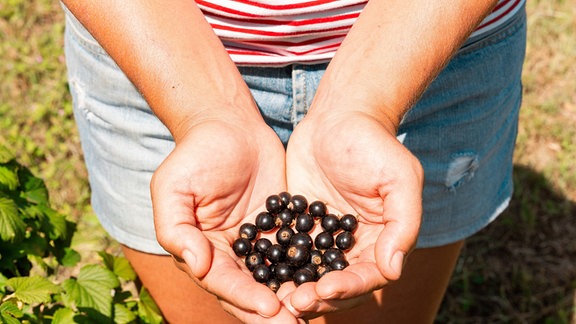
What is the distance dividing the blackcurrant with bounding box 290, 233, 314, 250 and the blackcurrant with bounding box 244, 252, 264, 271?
0.48ft

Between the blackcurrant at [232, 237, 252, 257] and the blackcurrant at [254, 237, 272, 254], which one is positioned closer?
the blackcurrant at [232, 237, 252, 257]

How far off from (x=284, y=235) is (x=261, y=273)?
22 centimetres

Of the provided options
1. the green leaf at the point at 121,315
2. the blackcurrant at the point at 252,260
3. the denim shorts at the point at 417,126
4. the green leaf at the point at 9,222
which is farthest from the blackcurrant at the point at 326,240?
the green leaf at the point at 9,222

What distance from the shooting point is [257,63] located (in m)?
2.32

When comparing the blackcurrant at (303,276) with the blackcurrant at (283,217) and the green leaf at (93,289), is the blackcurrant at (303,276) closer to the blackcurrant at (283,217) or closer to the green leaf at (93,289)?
the blackcurrant at (283,217)

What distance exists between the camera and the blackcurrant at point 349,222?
2.17 m

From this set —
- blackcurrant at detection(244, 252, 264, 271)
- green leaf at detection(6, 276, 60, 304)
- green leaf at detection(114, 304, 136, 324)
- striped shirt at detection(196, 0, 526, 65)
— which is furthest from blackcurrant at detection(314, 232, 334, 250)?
green leaf at detection(6, 276, 60, 304)

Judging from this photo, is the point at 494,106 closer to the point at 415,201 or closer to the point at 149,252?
the point at 415,201

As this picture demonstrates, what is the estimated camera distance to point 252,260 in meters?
2.19

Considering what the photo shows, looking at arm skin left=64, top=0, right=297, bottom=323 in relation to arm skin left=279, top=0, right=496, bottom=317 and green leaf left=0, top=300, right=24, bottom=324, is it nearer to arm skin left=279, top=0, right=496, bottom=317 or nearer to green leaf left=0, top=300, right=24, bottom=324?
arm skin left=279, top=0, right=496, bottom=317

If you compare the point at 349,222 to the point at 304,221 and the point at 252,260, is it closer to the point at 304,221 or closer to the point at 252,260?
the point at 304,221

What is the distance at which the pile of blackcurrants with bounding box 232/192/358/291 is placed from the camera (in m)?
2.17

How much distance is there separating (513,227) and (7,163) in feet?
9.72

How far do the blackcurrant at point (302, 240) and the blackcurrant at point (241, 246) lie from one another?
20 centimetres
